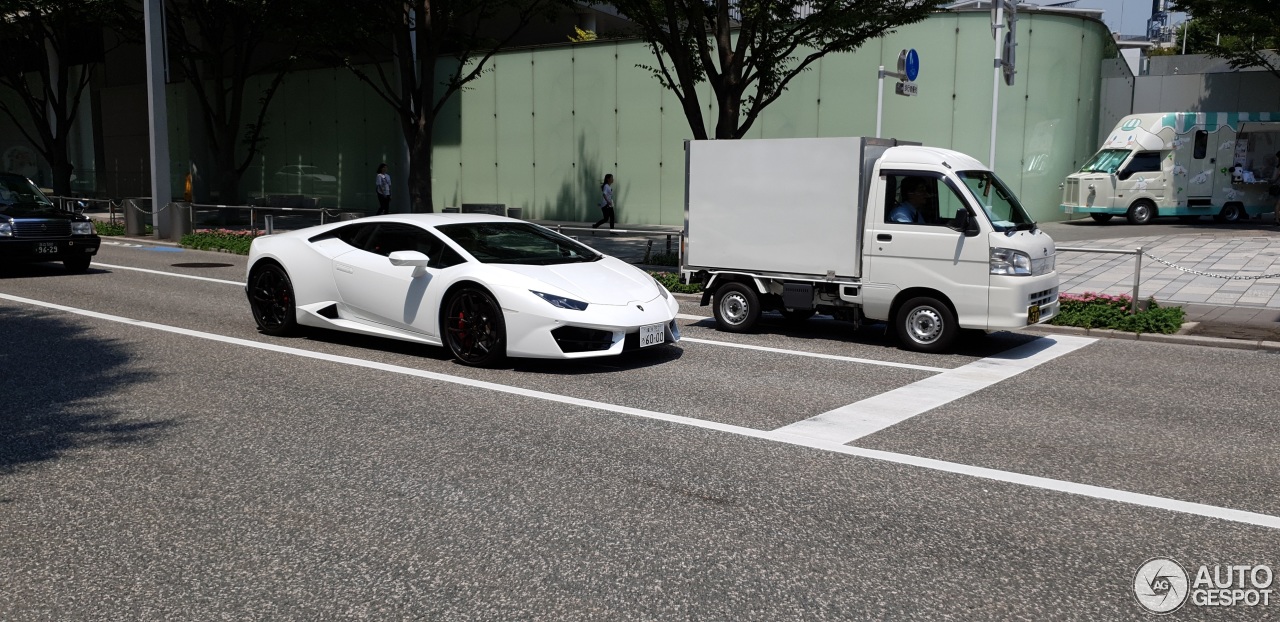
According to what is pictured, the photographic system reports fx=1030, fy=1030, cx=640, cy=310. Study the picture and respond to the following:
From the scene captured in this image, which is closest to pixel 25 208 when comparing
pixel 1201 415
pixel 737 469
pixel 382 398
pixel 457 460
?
pixel 382 398

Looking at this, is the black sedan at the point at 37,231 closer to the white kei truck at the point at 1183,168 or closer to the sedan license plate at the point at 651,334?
the sedan license plate at the point at 651,334

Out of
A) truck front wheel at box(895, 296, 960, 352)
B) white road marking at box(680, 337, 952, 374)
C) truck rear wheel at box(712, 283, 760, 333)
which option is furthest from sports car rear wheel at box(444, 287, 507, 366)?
truck front wheel at box(895, 296, 960, 352)

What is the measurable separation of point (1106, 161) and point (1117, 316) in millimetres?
15670

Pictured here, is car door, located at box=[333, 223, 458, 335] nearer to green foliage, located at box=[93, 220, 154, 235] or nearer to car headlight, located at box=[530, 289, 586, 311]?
car headlight, located at box=[530, 289, 586, 311]

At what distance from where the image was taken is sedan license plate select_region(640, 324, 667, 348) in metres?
8.86

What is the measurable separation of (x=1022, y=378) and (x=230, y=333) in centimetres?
781

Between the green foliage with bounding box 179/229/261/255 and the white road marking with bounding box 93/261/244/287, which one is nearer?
the white road marking with bounding box 93/261/244/287

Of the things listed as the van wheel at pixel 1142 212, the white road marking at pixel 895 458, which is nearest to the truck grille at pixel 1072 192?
the van wheel at pixel 1142 212

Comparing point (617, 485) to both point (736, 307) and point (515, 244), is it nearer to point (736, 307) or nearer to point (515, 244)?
point (515, 244)

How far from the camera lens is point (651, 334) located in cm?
895

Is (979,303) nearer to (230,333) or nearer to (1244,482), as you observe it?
(1244,482)

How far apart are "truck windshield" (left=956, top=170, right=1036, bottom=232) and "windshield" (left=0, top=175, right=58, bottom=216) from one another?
45.7ft

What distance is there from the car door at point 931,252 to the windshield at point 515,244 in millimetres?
2895

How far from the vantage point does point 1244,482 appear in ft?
18.9
